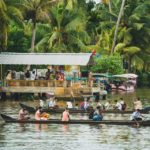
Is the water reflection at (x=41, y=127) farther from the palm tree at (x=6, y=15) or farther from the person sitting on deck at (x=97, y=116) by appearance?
the palm tree at (x=6, y=15)

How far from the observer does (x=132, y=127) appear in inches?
1534

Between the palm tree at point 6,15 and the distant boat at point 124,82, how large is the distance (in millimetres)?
16967

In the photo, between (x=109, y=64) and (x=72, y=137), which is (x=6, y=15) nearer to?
(x=109, y=64)

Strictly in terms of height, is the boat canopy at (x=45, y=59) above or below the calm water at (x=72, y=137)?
above

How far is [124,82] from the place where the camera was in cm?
7906

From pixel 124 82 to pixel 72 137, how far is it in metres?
44.0

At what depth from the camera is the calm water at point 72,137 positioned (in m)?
32.1

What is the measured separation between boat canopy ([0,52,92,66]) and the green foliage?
643 inches

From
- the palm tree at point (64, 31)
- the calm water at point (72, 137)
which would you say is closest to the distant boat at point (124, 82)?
the palm tree at point (64, 31)

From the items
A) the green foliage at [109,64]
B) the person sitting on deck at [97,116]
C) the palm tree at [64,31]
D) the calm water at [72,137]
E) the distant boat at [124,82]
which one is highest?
the palm tree at [64,31]

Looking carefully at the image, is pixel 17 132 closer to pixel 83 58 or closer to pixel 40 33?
pixel 83 58

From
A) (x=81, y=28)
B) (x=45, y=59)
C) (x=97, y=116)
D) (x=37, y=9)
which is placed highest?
(x=37, y=9)

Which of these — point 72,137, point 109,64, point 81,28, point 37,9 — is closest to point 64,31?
point 81,28

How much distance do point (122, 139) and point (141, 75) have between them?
171ft
